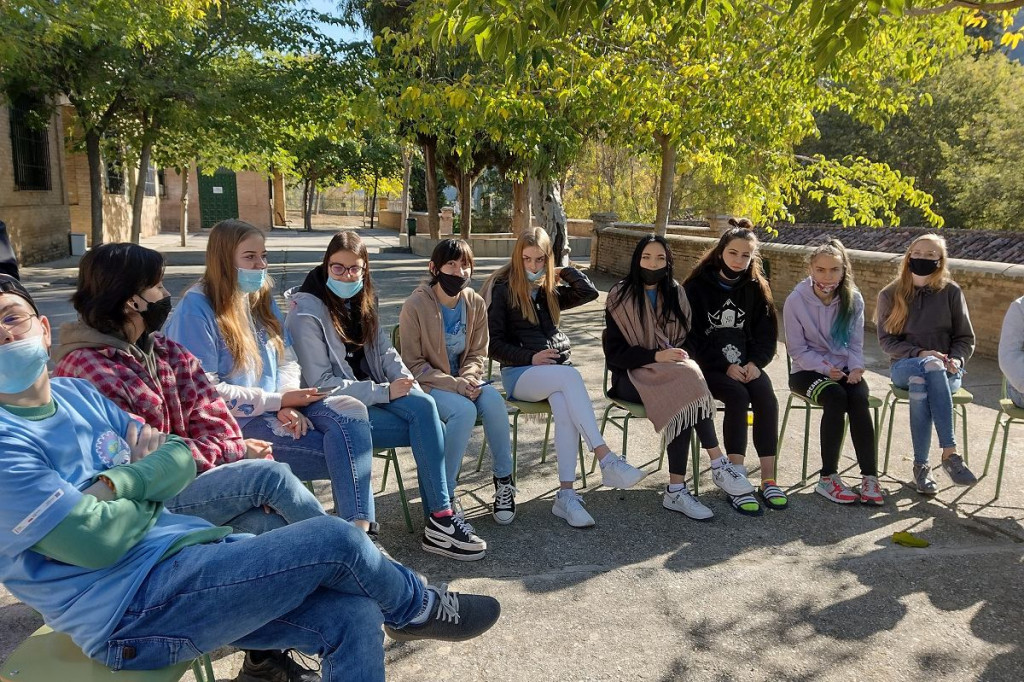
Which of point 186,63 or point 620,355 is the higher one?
point 186,63

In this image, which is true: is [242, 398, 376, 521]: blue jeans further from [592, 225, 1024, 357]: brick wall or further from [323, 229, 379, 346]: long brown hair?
[592, 225, 1024, 357]: brick wall

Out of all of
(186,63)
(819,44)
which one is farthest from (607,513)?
(186,63)

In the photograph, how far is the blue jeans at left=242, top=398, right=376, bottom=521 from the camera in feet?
11.7

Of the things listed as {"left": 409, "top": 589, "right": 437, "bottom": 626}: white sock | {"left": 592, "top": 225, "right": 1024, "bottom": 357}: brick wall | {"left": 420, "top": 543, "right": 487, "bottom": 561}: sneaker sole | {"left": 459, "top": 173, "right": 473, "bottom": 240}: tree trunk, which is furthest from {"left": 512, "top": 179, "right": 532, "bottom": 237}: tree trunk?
{"left": 409, "top": 589, "right": 437, "bottom": 626}: white sock

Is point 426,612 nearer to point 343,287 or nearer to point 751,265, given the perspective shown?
point 343,287

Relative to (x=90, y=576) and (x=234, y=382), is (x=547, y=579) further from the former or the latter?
(x=90, y=576)

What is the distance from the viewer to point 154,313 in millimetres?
2789

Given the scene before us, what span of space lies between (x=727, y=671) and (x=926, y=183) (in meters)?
29.5

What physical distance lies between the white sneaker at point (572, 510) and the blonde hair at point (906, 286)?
2.40 m

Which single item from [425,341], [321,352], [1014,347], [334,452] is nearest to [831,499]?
[1014,347]

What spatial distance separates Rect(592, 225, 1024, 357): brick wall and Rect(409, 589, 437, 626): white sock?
5353 millimetres

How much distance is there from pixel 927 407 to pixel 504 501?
8.68ft

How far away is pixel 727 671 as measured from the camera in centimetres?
302

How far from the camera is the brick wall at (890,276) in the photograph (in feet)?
29.6
